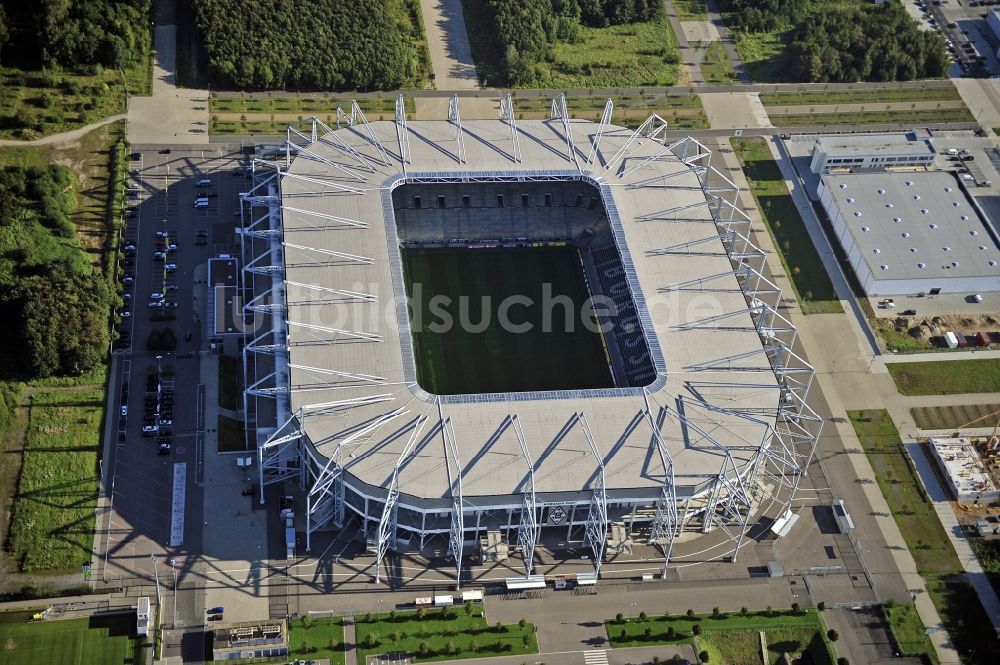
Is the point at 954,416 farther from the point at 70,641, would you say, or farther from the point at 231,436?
the point at 70,641

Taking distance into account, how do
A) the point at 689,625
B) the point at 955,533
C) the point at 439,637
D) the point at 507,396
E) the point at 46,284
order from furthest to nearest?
the point at 46,284
the point at 955,533
the point at 507,396
the point at 689,625
the point at 439,637

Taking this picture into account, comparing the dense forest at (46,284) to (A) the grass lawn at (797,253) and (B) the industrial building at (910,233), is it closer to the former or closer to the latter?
(A) the grass lawn at (797,253)

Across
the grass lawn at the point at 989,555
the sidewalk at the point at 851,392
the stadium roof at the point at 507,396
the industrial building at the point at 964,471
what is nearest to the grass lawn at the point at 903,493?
the sidewalk at the point at 851,392

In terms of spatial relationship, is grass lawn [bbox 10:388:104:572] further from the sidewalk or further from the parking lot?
the sidewalk

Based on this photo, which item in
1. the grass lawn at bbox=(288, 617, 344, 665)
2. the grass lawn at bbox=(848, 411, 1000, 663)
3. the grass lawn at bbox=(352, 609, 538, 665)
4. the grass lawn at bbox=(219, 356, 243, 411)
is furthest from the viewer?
the grass lawn at bbox=(219, 356, 243, 411)

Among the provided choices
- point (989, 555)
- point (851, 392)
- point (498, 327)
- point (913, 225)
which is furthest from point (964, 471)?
point (498, 327)

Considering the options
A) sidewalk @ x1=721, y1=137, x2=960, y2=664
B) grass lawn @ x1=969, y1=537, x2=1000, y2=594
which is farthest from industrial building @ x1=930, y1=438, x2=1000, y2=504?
sidewalk @ x1=721, y1=137, x2=960, y2=664
